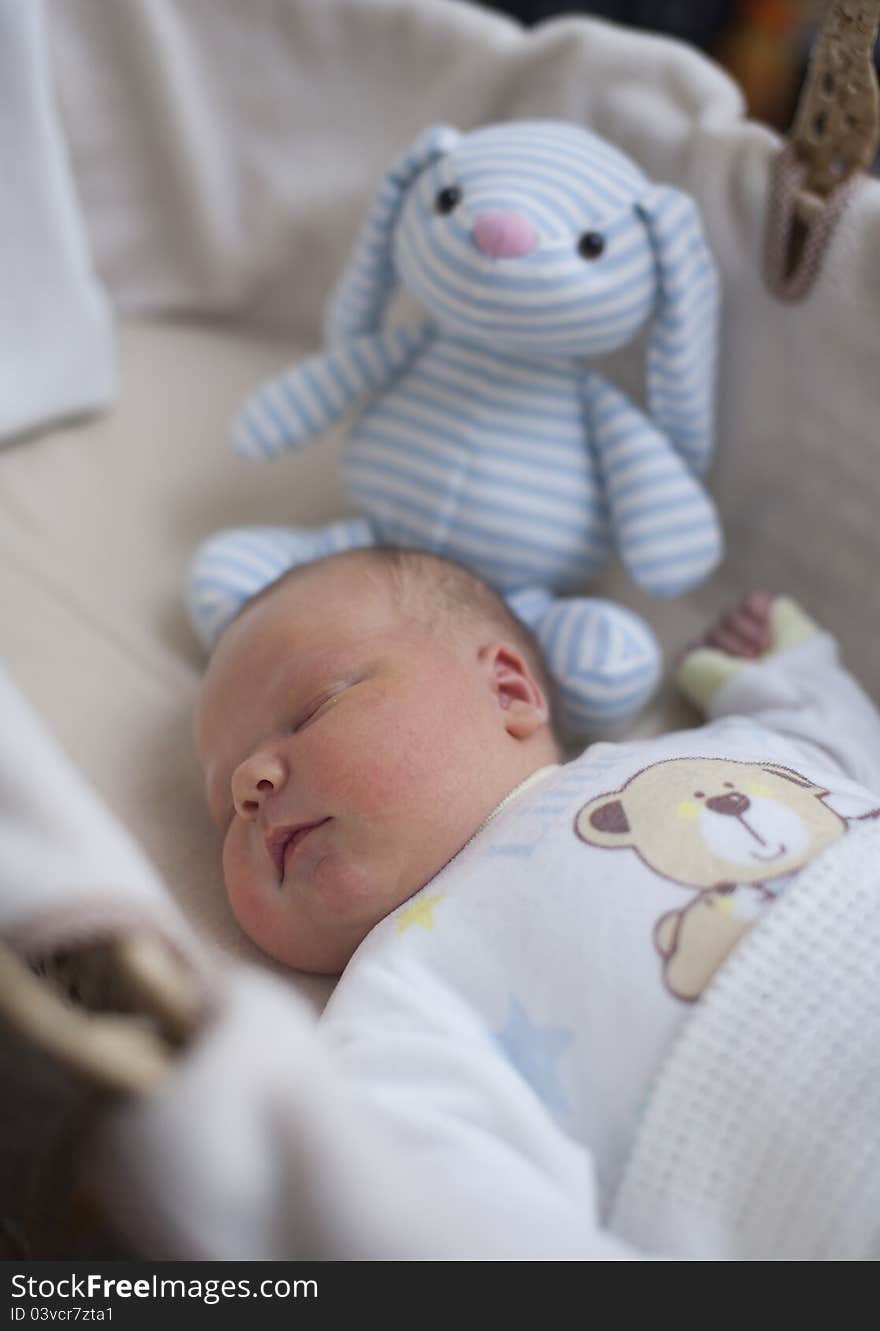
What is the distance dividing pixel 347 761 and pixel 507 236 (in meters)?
0.39

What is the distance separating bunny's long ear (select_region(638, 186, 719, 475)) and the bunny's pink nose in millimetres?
105

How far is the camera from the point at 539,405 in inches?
39.9

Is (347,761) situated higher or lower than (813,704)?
higher

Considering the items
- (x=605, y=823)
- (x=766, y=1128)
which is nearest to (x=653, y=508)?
(x=605, y=823)

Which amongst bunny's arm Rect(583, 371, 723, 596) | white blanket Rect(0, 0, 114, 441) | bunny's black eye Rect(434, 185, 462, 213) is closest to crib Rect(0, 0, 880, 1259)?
white blanket Rect(0, 0, 114, 441)

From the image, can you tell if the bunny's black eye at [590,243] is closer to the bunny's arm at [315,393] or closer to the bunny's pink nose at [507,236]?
the bunny's pink nose at [507,236]

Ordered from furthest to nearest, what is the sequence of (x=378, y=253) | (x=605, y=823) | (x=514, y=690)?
(x=378, y=253)
(x=514, y=690)
(x=605, y=823)

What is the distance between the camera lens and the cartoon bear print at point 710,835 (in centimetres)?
66

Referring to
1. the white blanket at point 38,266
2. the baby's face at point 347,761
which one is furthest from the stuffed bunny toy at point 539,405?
the white blanket at point 38,266

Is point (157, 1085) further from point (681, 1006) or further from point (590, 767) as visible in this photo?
point (590, 767)

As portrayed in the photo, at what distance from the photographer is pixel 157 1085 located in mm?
431

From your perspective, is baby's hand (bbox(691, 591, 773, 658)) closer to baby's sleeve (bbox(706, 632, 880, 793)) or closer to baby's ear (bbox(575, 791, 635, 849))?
baby's sleeve (bbox(706, 632, 880, 793))

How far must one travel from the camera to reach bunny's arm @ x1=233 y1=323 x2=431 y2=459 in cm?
109

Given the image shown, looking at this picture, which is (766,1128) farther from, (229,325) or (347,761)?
(229,325)
